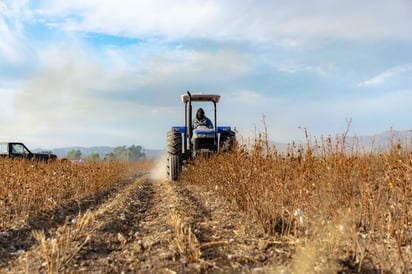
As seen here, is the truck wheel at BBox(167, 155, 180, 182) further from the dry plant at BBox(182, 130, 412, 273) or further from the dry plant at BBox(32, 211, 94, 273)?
the dry plant at BBox(32, 211, 94, 273)

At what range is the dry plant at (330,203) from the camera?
404 cm

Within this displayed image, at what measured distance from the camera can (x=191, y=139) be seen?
13.3m

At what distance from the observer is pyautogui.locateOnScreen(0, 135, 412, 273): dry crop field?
3980 mm

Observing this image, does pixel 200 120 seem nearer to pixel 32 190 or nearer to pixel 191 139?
pixel 191 139

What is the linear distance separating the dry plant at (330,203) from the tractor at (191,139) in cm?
612

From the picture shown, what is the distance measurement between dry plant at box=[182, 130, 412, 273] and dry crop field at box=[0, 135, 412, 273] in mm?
15

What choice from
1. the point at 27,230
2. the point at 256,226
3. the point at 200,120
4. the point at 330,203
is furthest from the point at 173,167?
the point at 330,203

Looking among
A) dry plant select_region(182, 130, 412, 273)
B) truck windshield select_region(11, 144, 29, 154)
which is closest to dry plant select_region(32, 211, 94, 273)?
dry plant select_region(182, 130, 412, 273)

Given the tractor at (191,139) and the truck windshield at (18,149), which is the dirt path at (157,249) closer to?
the tractor at (191,139)

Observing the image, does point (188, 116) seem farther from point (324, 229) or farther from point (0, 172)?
point (324, 229)

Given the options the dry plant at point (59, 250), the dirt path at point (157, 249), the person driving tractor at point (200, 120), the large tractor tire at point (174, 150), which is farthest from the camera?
the person driving tractor at point (200, 120)

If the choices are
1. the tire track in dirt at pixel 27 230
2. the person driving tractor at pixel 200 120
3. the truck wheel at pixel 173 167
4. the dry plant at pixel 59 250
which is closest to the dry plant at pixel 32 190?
the tire track in dirt at pixel 27 230

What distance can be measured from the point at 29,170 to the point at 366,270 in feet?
22.8

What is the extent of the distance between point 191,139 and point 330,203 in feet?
28.7
